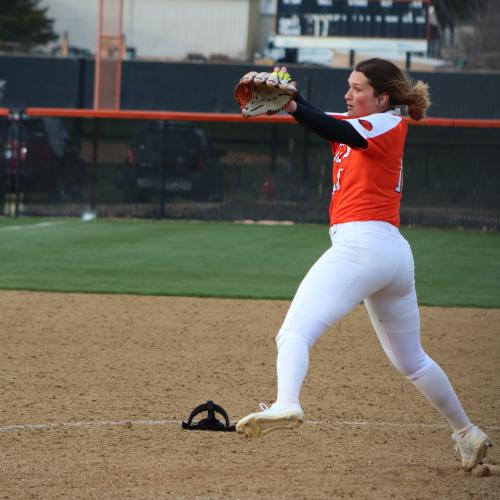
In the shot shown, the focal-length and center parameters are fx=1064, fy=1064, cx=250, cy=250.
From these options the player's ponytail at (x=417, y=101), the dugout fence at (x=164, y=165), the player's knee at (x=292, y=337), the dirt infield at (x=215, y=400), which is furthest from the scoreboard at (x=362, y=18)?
the player's knee at (x=292, y=337)

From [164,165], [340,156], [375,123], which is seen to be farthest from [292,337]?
[164,165]

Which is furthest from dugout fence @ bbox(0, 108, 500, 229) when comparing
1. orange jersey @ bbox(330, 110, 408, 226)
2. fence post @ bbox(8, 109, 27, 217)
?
orange jersey @ bbox(330, 110, 408, 226)

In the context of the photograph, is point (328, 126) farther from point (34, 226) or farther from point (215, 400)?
point (34, 226)

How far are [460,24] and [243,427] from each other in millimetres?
42760

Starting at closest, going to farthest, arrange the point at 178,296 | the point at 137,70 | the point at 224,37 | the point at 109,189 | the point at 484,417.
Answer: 1. the point at 484,417
2. the point at 178,296
3. the point at 109,189
4. the point at 137,70
5. the point at 224,37

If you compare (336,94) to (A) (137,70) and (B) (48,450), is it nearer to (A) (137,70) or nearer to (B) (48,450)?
(A) (137,70)

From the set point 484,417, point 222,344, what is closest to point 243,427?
point 484,417

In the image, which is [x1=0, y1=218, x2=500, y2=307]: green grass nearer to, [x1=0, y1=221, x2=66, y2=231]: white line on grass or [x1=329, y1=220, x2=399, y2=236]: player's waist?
[x1=0, y1=221, x2=66, y2=231]: white line on grass

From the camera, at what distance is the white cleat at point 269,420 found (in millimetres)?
4391

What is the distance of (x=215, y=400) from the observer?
654cm

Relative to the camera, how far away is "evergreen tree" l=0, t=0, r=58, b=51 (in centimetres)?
4716

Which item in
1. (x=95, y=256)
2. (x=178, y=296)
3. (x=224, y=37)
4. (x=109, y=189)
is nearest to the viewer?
(x=178, y=296)

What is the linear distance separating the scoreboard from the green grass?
36.0 feet

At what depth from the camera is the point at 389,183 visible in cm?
480
